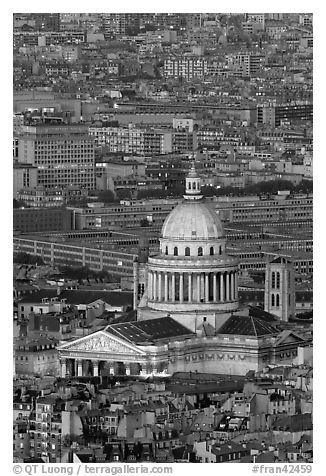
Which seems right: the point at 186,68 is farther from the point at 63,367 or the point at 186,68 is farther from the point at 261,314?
the point at 63,367

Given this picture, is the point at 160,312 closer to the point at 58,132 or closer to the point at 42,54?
the point at 58,132

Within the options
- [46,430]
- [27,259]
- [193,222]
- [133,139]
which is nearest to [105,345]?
[193,222]

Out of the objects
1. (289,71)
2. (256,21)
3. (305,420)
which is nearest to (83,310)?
(305,420)

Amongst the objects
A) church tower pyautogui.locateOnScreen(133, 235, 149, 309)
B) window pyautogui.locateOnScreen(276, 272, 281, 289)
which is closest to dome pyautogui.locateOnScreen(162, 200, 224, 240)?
church tower pyautogui.locateOnScreen(133, 235, 149, 309)

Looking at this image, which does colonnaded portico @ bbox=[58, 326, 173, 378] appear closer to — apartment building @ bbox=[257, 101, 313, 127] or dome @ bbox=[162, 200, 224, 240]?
dome @ bbox=[162, 200, 224, 240]

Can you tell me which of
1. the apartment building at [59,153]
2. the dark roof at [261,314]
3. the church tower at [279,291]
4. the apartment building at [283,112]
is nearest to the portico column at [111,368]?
the dark roof at [261,314]
